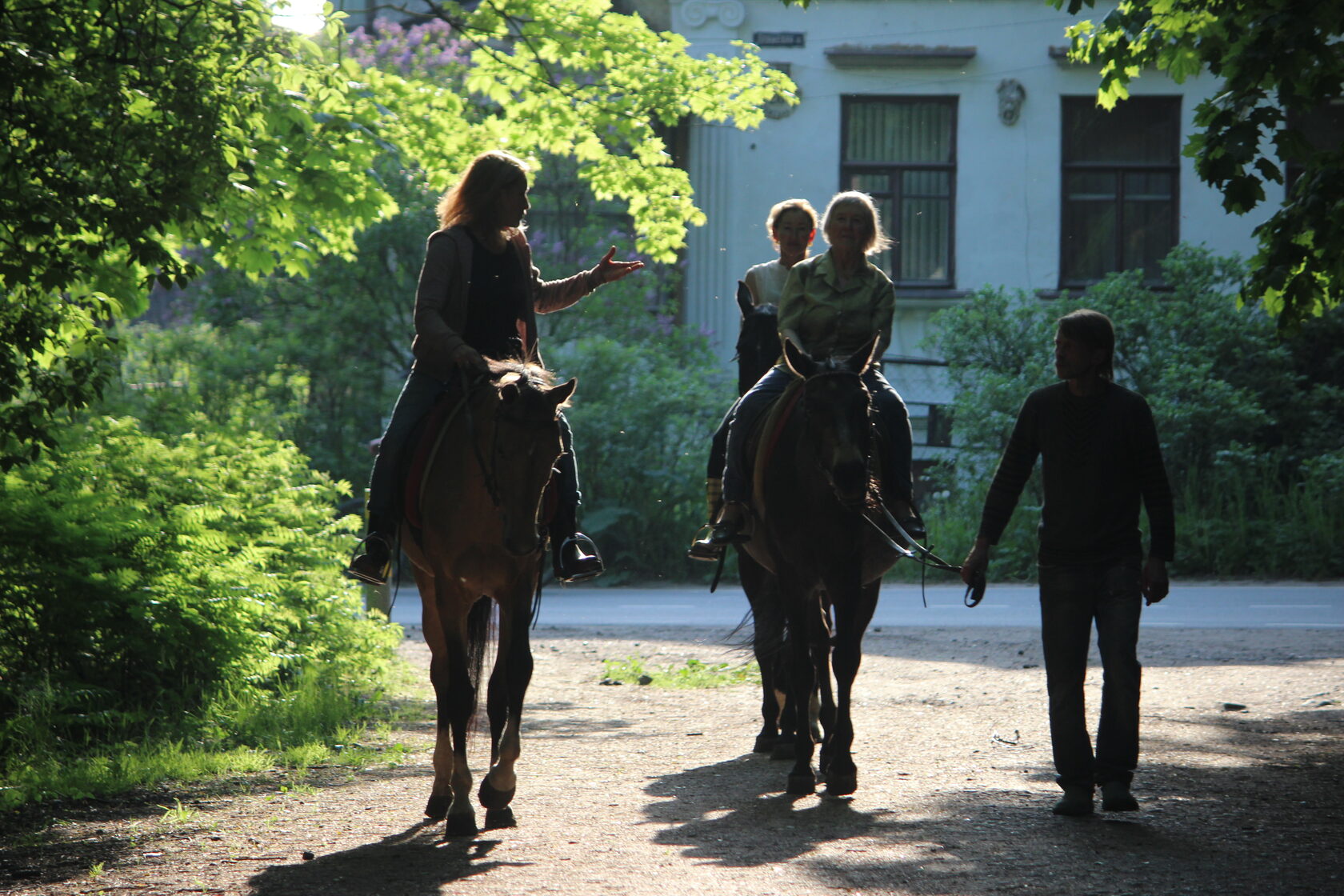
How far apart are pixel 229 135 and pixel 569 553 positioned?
9.75 ft

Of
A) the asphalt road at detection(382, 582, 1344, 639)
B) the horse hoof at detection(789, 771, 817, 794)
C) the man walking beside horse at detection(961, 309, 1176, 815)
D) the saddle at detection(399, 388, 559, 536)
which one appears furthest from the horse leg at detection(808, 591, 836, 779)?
the asphalt road at detection(382, 582, 1344, 639)

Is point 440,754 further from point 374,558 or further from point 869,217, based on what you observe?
point 869,217

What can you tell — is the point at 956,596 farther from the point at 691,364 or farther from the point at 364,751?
the point at 364,751

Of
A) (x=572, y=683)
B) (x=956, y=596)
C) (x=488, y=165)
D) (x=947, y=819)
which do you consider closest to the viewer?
(x=947, y=819)

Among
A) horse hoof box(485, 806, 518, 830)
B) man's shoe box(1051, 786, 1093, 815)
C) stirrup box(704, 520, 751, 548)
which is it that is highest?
stirrup box(704, 520, 751, 548)

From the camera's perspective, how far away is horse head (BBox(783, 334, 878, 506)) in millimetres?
6875

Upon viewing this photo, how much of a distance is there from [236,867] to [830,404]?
3.24 metres

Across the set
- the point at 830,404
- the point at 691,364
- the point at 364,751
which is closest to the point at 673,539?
the point at 691,364

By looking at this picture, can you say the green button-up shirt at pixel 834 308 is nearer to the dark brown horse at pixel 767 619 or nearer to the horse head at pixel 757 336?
the dark brown horse at pixel 767 619

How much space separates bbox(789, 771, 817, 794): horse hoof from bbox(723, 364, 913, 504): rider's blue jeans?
4.97ft

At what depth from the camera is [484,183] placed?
22.7 ft

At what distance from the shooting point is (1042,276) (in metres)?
23.9

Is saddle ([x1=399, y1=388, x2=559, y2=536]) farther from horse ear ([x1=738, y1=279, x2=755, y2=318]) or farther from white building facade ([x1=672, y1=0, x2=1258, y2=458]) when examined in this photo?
white building facade ([x1=672, y1=0, x2=1258, y2=458])

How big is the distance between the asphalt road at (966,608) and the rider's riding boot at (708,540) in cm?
515
